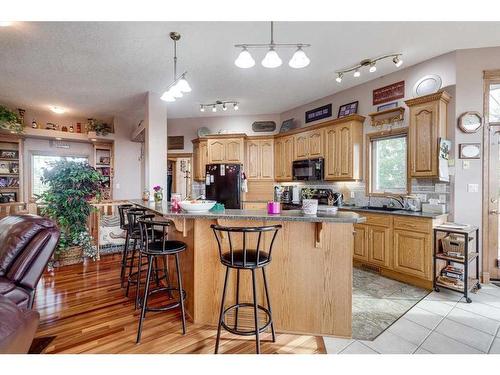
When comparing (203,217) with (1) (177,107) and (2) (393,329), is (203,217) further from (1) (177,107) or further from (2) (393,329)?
(1) (177,107)

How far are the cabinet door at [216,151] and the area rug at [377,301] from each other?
3.57 m

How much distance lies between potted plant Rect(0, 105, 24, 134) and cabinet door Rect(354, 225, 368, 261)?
21.7 ft

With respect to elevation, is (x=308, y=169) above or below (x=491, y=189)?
above

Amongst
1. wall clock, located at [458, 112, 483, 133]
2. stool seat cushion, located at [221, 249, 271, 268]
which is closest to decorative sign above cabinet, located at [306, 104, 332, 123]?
wall clock, located at [458, 112, 483, 133]

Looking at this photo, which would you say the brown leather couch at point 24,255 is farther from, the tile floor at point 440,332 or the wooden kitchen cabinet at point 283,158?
the wooden kitchen cabinet at point 283,158

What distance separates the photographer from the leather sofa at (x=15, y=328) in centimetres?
101

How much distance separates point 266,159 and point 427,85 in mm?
3177

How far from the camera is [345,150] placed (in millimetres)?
4219

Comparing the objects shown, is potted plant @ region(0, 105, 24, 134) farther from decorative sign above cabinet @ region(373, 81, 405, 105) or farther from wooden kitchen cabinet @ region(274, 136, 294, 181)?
decorative sign above cabinet @ region(373, 81, 405, 105)

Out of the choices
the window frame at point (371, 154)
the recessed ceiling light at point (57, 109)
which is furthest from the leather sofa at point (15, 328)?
the recessed ceiling light at point (57, 109)

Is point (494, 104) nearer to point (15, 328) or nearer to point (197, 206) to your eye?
point (197, 206)

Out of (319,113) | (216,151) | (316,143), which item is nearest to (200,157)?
(216,151)

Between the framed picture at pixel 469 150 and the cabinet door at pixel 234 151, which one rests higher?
the cabinet door at pixel 234 151

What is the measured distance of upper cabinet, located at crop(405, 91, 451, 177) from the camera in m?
3.15
